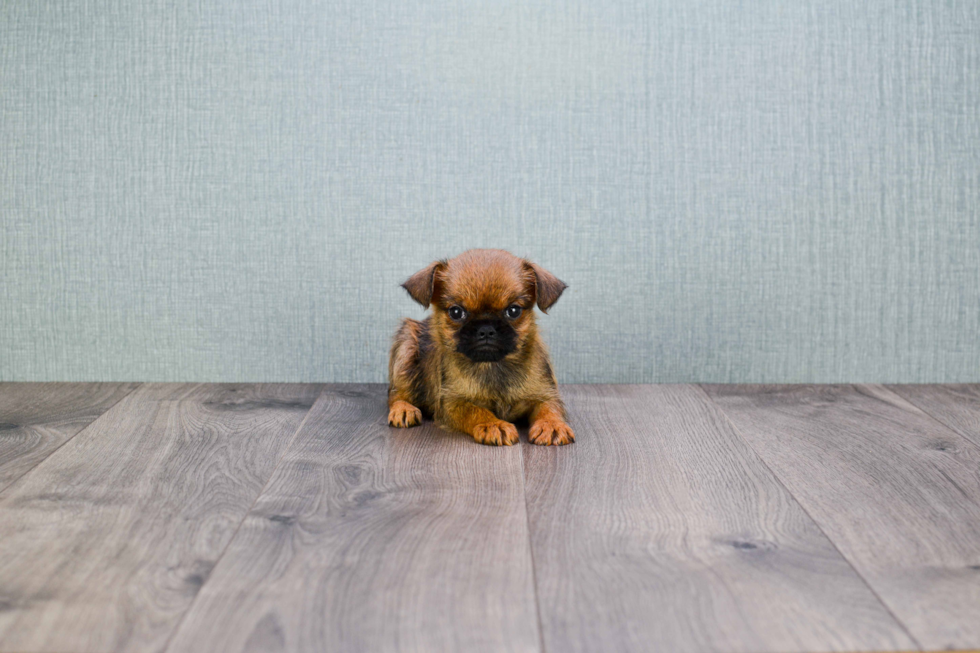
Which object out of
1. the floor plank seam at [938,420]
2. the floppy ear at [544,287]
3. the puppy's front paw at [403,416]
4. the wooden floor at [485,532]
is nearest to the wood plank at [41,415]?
the wooden floor at [485,532]

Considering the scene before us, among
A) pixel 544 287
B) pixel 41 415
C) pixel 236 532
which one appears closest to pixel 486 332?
pixel 544 287

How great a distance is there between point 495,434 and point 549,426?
135mm

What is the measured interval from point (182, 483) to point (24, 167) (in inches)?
53.1

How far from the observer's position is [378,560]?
126 cm

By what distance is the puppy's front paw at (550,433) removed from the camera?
1.90 meters

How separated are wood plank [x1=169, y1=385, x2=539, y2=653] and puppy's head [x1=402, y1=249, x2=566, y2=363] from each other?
24cm

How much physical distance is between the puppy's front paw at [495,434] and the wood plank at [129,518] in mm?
438

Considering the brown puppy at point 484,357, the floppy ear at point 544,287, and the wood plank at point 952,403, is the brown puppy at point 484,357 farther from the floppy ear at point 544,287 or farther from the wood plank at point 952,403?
the wood plank at point 952,403

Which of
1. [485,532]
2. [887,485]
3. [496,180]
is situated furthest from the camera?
[496,180]

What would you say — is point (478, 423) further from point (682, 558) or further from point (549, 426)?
point (682, 558)

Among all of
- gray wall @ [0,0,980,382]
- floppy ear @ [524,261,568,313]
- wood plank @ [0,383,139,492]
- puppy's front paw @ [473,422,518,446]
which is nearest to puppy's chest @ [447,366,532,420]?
puppy's front paw @ [473,422,518,446]

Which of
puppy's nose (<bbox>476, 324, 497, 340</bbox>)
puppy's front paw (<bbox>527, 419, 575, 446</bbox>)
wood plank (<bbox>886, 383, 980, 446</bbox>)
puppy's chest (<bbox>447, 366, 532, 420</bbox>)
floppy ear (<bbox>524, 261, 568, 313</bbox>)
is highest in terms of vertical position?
floppy ear (<bbox>524, 261, 568, 313</bbox>)

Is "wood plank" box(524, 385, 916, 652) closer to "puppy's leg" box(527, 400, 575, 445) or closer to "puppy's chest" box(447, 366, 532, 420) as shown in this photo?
"puppy's leg" box(527, 400, 575, 445)

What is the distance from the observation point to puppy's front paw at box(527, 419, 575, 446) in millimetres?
1900
